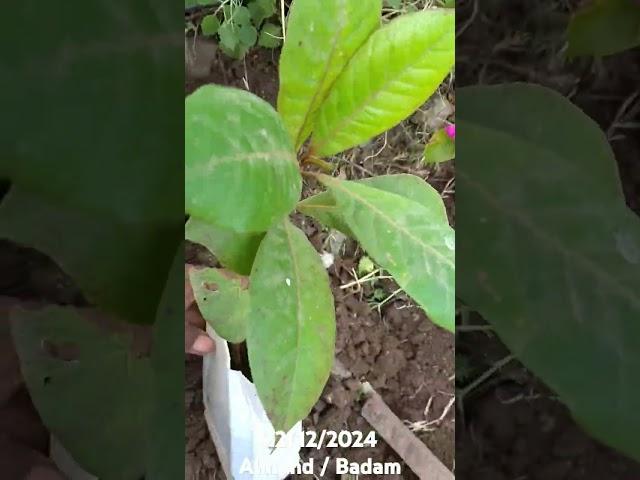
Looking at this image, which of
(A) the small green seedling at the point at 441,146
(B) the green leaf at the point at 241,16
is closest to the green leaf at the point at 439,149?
(A) the small green seedling at the point at 441,146

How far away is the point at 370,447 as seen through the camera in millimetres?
377

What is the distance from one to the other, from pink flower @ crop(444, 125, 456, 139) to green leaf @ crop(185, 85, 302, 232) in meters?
0.09

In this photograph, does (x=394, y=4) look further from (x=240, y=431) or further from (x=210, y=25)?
(x=240, y=431)

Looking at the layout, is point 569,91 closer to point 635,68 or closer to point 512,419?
point 635,68

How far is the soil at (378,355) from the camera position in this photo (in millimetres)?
367

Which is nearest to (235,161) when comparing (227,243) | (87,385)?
(227,243)

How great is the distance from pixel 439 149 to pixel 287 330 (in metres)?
0.12

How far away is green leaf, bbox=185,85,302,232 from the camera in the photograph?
0.31 meters

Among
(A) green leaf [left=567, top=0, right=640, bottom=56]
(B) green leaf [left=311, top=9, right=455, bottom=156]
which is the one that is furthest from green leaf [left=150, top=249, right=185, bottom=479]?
(A) green leaf [left=567, top=0, right=640, bottom=56]

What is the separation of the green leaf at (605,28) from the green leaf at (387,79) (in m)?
0.10

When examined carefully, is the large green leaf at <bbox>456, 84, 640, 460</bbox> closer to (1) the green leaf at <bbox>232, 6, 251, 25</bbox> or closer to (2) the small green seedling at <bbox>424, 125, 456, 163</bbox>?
(2) the small green seedling at <bbox>424, 125, 456, 163</bbox>

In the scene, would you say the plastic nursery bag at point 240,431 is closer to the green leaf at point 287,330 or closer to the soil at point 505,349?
the green leaf at point 287,330

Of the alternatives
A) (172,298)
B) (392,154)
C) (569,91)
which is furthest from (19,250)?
(569,91)

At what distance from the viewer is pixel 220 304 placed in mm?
354
